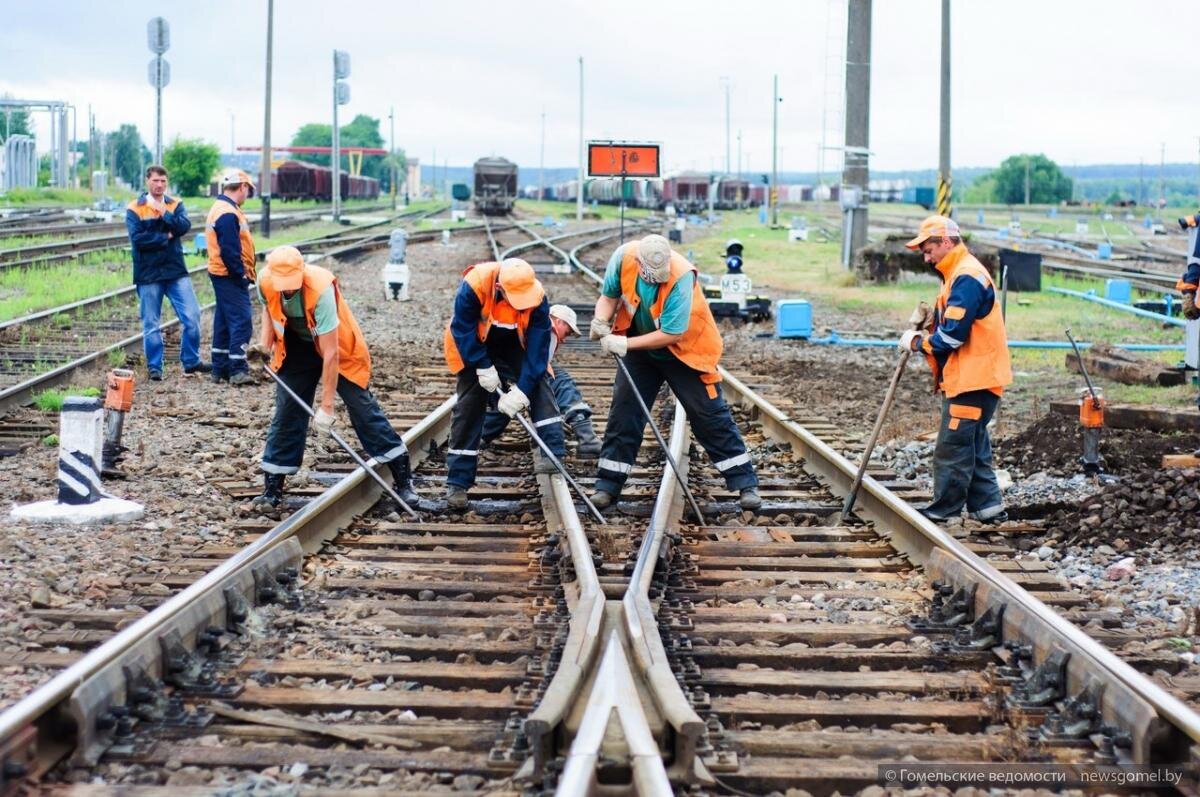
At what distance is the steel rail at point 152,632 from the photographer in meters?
4.21

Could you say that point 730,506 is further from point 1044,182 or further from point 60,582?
point 1044,182

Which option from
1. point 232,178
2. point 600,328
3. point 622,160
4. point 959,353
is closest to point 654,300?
point 600,328

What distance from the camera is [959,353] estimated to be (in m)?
7.59

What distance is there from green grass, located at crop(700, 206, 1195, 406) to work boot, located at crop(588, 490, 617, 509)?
5.71 m

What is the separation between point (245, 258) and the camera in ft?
40.7

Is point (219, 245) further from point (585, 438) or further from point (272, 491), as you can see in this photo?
point (272, 491)

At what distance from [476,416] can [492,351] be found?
462 millimetres

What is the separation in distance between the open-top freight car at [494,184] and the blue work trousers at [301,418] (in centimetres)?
5361

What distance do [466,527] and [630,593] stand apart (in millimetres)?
1962

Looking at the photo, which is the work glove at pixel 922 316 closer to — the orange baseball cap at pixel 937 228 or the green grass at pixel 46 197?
the orange baseball cap at pixel 937 228

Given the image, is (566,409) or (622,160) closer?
(566,409)

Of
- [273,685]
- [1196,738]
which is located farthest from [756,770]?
[273,685]

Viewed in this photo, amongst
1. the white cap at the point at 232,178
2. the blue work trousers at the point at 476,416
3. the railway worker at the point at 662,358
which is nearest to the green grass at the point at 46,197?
the white cap at the point at 232,178

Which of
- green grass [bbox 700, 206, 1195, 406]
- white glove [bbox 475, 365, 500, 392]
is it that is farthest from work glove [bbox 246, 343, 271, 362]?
green grass [bbox 700, 206, 1195, 406]
